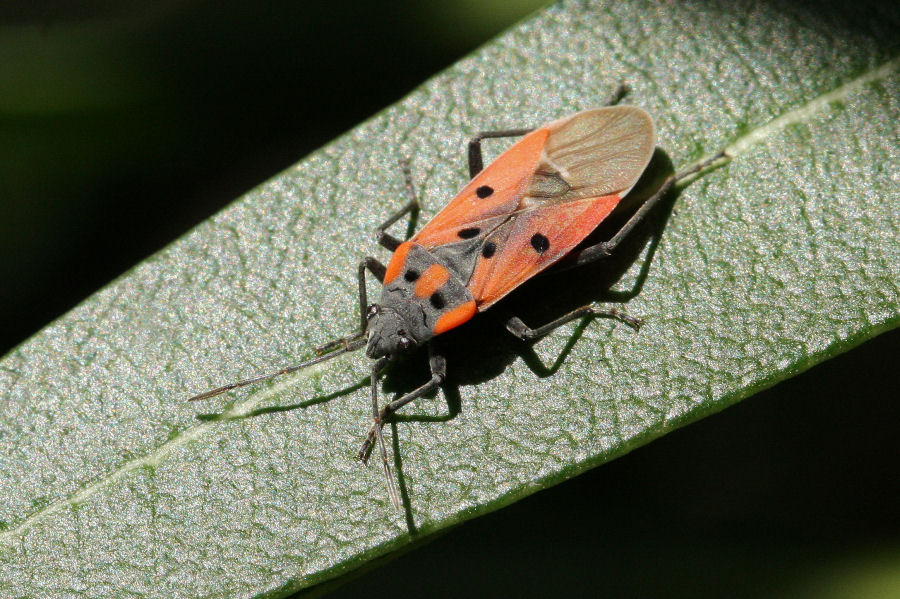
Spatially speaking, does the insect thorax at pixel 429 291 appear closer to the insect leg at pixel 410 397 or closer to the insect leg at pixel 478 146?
the insect leg at pixel 410 397

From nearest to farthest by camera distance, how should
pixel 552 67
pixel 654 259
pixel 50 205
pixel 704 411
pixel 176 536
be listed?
pixel 704 411
pixel 176 536
pixel 654 259
pixel 552 67
pixel 50 205

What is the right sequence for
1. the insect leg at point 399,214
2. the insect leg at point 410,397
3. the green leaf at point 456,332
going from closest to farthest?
the green leaf at point 456,332 < the insect leg at point 410,397 < the insect leg at point 399,214

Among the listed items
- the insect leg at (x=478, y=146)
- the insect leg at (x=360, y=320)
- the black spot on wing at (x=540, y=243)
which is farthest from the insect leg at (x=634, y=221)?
the insect leg at (x=360, y=320)

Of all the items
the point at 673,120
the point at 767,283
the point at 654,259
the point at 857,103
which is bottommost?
the point at 767,283

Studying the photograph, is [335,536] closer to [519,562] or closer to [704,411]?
[519,562]

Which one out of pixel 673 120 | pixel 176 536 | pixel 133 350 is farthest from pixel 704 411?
pixel 133 350

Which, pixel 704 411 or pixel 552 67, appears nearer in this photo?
pixel 704 411

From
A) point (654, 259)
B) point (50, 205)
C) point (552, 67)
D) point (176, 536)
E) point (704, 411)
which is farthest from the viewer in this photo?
point (50, 205)
